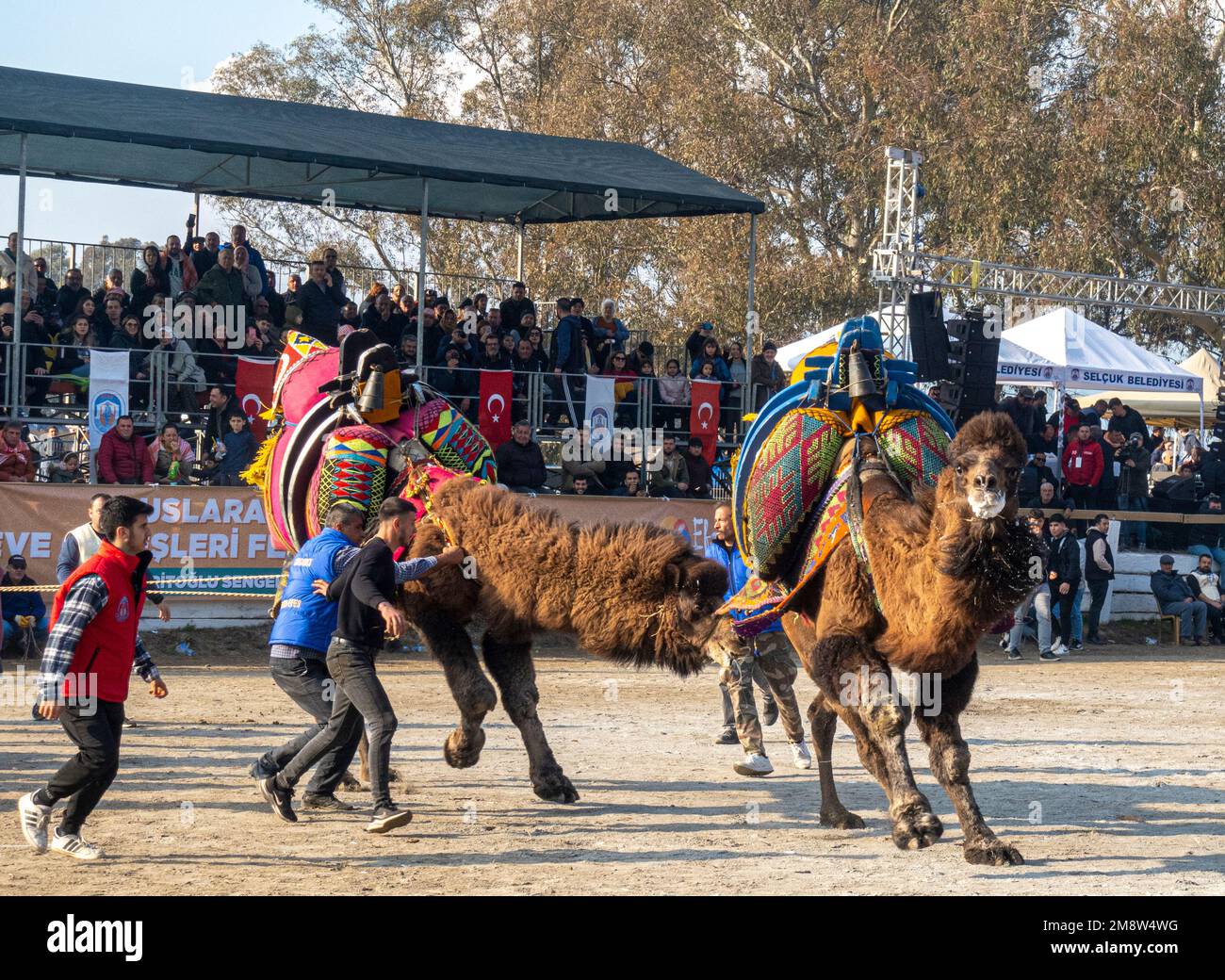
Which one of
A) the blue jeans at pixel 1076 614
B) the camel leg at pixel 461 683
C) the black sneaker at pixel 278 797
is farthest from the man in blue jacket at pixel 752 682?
the blue jeans at pixel 1076 614

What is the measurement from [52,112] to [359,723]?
11914 millimetres

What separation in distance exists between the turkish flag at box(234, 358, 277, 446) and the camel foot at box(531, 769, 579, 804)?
980 cm

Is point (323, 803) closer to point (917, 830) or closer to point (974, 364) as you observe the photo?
point (917, 830)

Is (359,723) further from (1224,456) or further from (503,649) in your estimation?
(1224,456)

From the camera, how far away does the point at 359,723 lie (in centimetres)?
840

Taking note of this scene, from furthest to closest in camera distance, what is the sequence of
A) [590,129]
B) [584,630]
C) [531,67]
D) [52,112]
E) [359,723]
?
[531,67], [590,129], [52,112], [359,723], [584,630]

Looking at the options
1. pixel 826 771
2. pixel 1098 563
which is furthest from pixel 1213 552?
pixel 826 771

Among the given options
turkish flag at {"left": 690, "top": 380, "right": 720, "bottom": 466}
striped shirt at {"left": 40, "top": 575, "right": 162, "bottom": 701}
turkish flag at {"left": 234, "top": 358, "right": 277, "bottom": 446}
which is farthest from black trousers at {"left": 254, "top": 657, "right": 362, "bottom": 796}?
turkish flag at {"left": 690, "top": 380, "right": 720, "bottom": 466}

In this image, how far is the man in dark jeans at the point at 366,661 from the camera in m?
8.02

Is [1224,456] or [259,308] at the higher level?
[259,308]

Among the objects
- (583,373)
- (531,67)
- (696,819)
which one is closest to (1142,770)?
(696,819)

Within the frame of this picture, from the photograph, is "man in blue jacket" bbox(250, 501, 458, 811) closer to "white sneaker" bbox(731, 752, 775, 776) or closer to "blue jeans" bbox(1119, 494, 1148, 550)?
"white sneaker" bbox(731, 752, 775, 776)

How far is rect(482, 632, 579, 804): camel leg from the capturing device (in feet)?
28.9

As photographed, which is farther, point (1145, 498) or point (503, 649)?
point (1145, 498)
